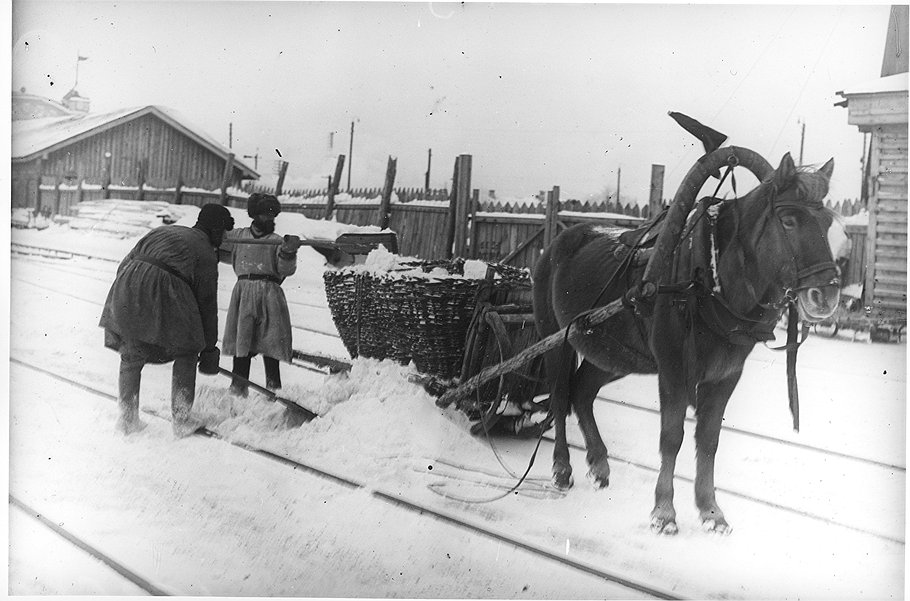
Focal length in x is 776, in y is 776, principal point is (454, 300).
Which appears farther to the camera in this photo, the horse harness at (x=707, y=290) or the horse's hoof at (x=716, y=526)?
the horse's hoof at (x=716, y=526)

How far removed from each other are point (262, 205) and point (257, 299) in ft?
1.44

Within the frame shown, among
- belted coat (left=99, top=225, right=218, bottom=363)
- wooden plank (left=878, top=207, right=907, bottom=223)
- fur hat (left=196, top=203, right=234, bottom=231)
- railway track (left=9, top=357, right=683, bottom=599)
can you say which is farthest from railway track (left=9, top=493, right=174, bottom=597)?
wooden plank (left=878, top=207, right=907, bottom=223)

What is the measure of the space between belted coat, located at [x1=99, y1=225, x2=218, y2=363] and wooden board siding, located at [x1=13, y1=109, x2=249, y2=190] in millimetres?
272

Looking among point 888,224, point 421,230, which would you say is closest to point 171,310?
point 421,230

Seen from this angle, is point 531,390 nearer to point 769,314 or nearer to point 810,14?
point 769,314

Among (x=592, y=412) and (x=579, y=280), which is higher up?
(x=579, y=280)

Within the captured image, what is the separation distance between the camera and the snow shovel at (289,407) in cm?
362

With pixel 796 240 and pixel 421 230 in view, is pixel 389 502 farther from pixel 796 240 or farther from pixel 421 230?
pixel 796 240

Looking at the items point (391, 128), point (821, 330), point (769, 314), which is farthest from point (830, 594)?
point (391, 128)

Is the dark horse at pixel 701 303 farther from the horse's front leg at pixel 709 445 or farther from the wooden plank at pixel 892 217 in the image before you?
the wooden plank at pixel 892 217

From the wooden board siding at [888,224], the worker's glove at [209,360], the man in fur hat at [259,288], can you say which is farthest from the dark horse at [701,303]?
the worker's glove at [209,360]

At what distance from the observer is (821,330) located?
3.35 m

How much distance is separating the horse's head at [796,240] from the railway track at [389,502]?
1.24 metres

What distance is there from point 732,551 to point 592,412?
30.9 inches
